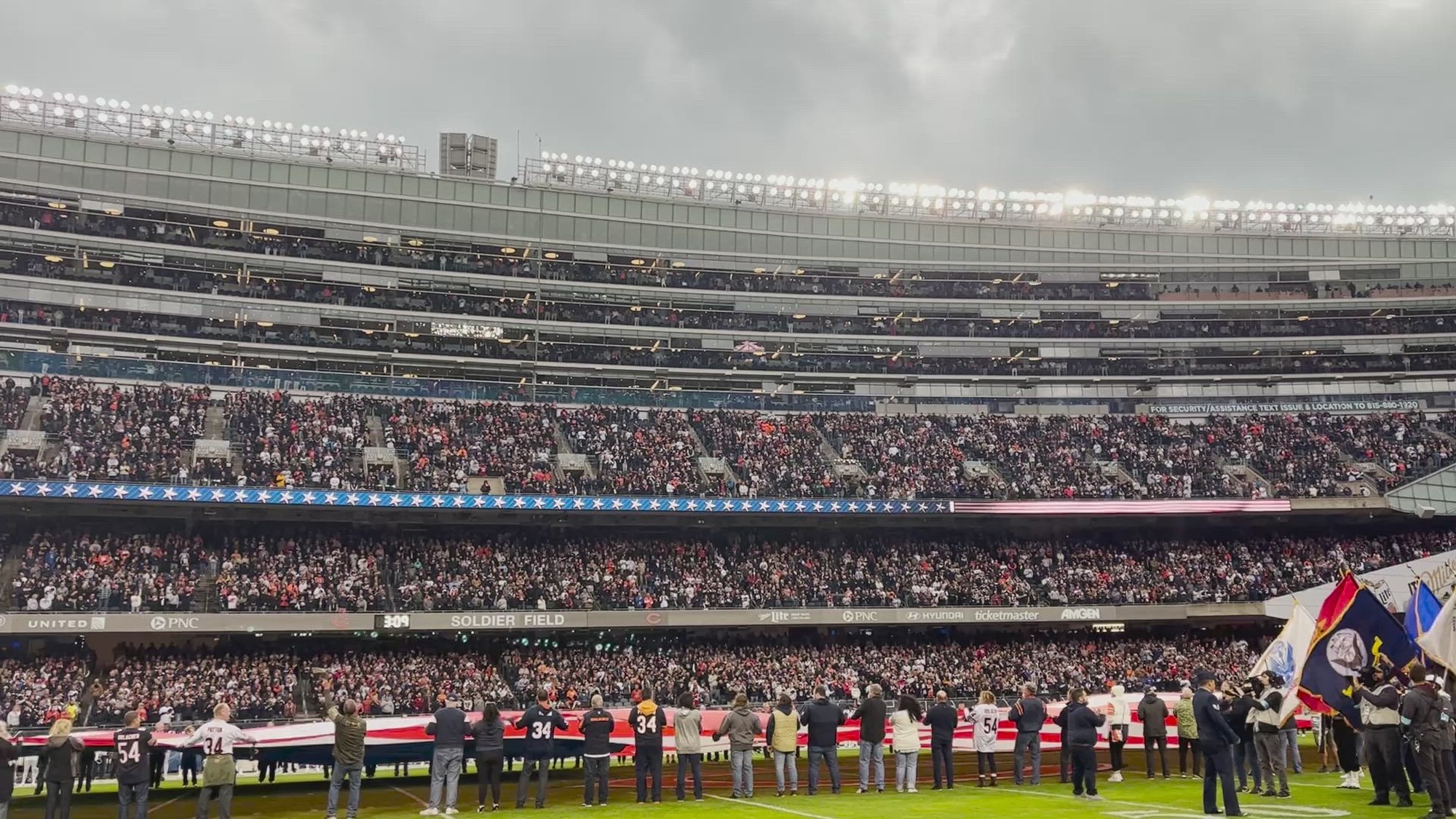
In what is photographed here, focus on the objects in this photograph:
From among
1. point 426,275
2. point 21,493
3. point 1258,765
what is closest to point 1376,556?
point 1258,765

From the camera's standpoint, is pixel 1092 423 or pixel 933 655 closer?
pixel 933 655

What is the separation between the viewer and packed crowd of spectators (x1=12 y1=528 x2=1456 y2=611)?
39906mm

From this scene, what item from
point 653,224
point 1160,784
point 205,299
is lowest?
point 1160,784

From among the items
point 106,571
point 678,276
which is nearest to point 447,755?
point 106,571

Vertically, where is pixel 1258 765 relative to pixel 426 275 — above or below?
below

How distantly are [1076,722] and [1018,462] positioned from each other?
4012 centimetres

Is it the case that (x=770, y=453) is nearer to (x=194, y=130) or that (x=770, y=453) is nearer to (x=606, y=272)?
(x=606, y=272)

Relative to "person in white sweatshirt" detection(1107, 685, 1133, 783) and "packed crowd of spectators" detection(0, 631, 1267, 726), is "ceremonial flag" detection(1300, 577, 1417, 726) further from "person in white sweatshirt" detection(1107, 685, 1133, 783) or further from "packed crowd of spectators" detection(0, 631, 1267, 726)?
"packed crowd of spectators" detection(0, 631, 1267, 726)

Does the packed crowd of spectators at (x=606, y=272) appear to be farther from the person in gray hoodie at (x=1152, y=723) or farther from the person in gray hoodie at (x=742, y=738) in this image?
the person in gray hoodie at (x=1152, y=723)

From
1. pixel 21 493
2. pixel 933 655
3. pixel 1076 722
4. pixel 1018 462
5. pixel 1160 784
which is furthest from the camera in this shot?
pixel 1018 462

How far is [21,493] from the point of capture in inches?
1515

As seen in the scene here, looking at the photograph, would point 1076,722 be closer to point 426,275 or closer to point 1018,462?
point 1018,462

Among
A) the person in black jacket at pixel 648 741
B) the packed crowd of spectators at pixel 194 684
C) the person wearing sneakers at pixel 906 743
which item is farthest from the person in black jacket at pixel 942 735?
the packed crowd of spectators at pixel 194 684

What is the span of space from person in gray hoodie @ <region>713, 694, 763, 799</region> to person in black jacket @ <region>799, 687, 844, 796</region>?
0.94 metres
